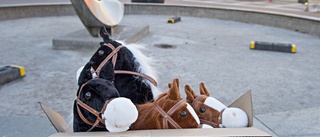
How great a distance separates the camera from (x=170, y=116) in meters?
1.61

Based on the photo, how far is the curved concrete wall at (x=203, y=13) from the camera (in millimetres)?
9391

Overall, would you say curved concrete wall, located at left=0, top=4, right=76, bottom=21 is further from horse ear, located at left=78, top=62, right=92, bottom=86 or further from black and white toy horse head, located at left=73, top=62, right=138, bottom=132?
black and white toy horse head, located at left=73, top=62, right=138, bottom=132

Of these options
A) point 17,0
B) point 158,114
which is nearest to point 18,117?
point 158,114

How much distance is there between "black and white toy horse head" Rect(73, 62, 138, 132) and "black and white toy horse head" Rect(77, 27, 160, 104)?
4 centimetres

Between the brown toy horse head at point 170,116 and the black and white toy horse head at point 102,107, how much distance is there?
143 mm

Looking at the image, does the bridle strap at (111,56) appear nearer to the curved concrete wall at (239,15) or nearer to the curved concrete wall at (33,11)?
the curved concrete wall at (239,15)

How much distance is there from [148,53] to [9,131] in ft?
11.8

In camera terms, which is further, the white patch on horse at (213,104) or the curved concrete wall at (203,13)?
the curved concrete wall at (203,13)

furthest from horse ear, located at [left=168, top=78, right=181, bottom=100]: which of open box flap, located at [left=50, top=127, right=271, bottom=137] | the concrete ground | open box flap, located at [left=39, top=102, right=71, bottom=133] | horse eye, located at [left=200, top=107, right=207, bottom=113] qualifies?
the concrete ground

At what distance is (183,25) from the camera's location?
32.5 ft

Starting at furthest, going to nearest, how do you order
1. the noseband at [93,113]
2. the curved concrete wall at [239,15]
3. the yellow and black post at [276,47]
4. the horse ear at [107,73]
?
the curved concrete wall at [239,15] → the yellow and black post at [276,47] → the horse ear at [107,73] → the noseband at [93,113]

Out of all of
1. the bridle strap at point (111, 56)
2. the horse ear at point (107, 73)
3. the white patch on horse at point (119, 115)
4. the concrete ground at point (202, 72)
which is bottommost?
the concrete ground at point (202, 72)

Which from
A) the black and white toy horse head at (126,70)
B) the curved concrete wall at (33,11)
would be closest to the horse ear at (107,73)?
the black and white toy horse head at (126,70)

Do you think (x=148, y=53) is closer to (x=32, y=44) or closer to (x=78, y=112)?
(x=32, y=44)
